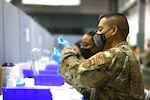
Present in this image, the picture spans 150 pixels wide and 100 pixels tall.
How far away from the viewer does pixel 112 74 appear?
53.0 inches

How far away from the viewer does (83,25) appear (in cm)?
1030

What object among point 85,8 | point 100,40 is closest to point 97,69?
point 100,40

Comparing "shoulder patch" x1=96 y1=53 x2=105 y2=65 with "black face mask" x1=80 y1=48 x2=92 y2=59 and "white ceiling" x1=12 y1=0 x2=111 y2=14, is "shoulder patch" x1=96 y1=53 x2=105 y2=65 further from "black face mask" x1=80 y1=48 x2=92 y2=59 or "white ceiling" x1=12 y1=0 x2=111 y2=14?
"white ceiling" x1=12 y1=0 x2=111 y2=14

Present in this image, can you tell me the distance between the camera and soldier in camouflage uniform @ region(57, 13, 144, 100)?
4.32ft

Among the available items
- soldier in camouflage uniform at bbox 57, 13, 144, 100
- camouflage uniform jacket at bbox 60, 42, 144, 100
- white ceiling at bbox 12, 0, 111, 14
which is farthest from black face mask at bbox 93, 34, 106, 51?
white ceiling at bbox 12, 0, 111, 14

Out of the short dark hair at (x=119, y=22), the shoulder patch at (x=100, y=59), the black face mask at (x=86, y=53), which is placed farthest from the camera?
the black face mask at (x=86, y=53)

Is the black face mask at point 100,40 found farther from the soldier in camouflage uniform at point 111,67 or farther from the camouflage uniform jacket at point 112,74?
the camouflage uniform jacket at point 112,74

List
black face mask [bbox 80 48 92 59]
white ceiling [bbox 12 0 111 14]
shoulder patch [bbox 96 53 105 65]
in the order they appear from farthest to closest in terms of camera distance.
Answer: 1. white ceiling [bbox 12 0 111 14]
2. black face mask [bbox 80 48 92 59]
3. shoulder patch [bbox 96 53 105 65]

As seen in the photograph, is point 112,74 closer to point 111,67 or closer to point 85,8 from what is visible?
point 111,67

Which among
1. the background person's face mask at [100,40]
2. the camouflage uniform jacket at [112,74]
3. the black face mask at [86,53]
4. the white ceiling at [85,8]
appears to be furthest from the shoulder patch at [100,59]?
the white ceiling at [85,8]

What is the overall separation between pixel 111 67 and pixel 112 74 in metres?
0.04

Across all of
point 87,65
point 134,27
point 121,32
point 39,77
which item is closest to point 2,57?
point 39,77

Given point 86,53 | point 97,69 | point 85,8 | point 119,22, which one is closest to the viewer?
point 97,69

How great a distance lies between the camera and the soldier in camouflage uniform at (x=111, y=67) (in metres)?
1.32
